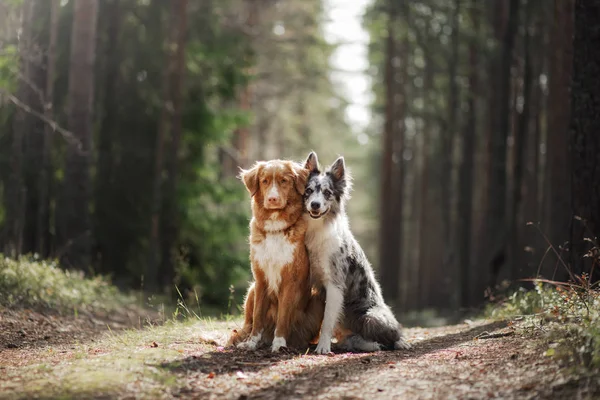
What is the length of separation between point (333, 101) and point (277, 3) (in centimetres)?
829

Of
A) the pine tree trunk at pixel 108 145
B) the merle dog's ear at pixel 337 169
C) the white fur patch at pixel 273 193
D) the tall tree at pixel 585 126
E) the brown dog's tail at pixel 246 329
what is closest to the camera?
the white fur patch at pixel 273 193

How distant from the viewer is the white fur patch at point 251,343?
292 inches

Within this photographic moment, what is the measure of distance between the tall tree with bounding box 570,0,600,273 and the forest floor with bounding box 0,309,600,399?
2.15 metres

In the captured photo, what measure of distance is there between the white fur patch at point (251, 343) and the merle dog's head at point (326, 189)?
1.64m

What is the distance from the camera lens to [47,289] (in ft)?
34.1

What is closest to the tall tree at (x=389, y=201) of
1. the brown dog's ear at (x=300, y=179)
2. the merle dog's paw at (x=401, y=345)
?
the merle dog's paw at (x=401, y=345)

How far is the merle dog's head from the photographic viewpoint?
7328mm

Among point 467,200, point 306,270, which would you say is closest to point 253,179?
point 306,270

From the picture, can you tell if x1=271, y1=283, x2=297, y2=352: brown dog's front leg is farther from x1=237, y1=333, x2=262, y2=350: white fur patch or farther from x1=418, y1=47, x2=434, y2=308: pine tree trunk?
x1=418, y1=47, x2=434, y2=308: pine tree trunk

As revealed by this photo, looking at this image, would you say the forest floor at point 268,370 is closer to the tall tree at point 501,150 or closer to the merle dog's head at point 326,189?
the merle dog's head at point 326,189

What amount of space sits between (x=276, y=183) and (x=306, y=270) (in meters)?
1.14

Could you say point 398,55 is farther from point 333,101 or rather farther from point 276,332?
point 276,332

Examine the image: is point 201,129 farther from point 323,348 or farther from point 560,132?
point 323,348

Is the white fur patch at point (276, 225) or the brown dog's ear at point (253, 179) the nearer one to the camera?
the white fur patch at point (276, 225)
